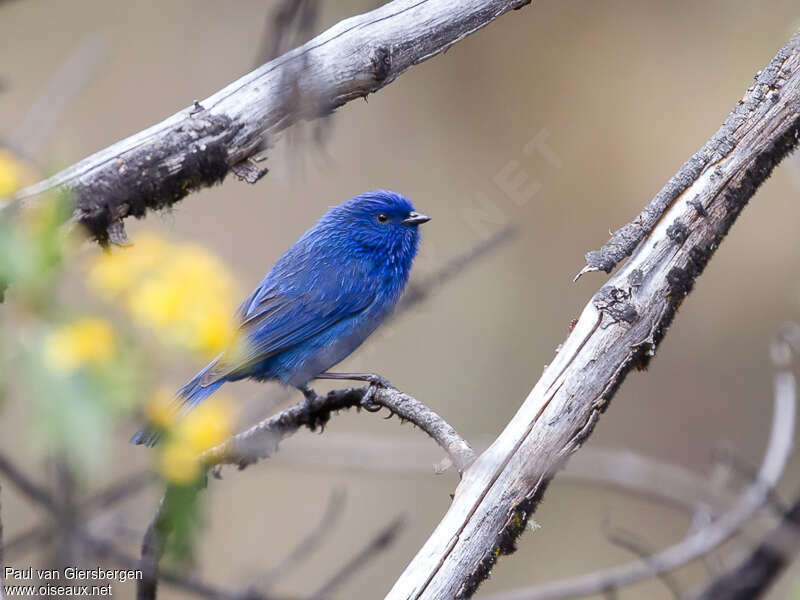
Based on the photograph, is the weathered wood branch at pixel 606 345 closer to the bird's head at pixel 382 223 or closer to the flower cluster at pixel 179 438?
the flower cluster at pixel 179 438

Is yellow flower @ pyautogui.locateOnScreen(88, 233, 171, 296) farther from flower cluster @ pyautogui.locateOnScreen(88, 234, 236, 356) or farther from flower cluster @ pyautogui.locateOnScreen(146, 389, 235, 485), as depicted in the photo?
flower cluster @ pyautogui.locateOnScreen(146, 389, 235, 485)

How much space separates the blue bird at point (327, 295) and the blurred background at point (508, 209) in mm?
876

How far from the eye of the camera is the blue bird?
14.1ft

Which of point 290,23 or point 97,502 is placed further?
point 97,502

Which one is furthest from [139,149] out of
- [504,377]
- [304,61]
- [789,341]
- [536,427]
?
[504,377]

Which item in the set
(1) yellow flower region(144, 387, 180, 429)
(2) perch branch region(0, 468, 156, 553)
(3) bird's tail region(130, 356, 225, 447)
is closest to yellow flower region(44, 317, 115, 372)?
(1) yellow flower region(144, 387, 180, 429)

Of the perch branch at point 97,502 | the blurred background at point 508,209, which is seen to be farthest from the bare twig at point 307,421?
the blurred background at point 508,209

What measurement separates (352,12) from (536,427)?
383cm

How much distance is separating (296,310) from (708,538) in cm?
223

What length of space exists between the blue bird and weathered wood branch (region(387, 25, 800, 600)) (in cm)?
181

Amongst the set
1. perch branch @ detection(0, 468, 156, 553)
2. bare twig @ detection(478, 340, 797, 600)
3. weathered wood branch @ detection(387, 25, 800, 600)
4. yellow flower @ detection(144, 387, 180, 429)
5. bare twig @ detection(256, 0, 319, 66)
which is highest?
bare twig @ detection(256, 0, 319, 66)

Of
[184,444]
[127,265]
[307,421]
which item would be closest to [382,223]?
[307,421]

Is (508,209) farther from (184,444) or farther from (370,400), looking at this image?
(184,444)

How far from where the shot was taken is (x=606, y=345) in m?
2.40
